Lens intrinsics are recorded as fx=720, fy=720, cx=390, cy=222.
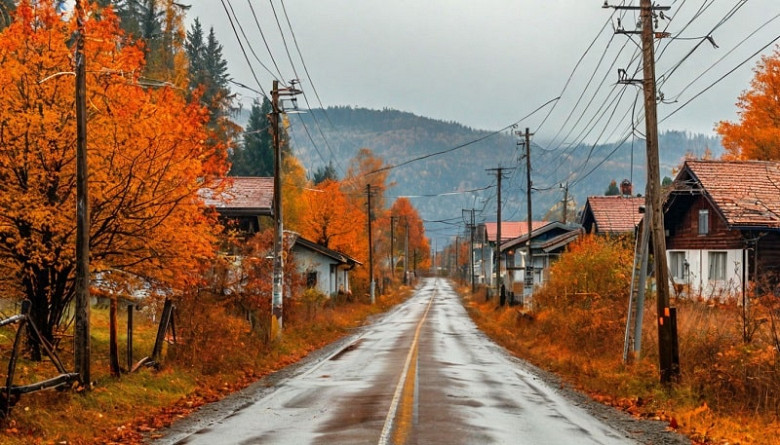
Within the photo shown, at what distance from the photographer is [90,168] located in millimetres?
15008

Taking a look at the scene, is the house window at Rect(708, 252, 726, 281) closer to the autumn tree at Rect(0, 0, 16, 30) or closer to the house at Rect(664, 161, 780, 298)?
the house at Rect(664, 161, 780, 298)

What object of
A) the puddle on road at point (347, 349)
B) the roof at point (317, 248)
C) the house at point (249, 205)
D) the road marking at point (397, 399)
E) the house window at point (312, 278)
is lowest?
the puddle on road at point (347, 349)

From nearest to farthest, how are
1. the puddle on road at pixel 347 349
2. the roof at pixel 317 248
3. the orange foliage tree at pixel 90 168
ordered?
1. the orange foliage tree at pixel 90 168
2. the puddle on road at pixel 347 349
3. the roof at pixel 317 248

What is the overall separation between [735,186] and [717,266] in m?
3.95

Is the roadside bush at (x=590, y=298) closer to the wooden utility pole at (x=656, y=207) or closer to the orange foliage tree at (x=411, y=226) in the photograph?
the wooden utility pole at (x=656, y=207)

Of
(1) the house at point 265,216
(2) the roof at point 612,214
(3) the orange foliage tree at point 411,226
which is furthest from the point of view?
(3) the orange foliage tree at point 411,226

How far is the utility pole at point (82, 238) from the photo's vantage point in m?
12.9

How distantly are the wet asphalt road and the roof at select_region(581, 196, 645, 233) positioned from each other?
25.1 metres

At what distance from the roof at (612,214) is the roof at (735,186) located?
1231 centimetres

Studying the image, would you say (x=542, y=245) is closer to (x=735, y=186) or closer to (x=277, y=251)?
(x=735, y=186)

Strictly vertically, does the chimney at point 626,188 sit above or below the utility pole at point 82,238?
above

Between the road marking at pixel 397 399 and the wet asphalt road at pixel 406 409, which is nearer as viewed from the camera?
the road marking at pixel 397 399

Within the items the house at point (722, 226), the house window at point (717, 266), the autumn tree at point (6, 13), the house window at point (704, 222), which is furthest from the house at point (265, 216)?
the house window at point (717, 266)

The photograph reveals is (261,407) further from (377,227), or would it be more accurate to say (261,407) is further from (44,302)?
(377,227)
